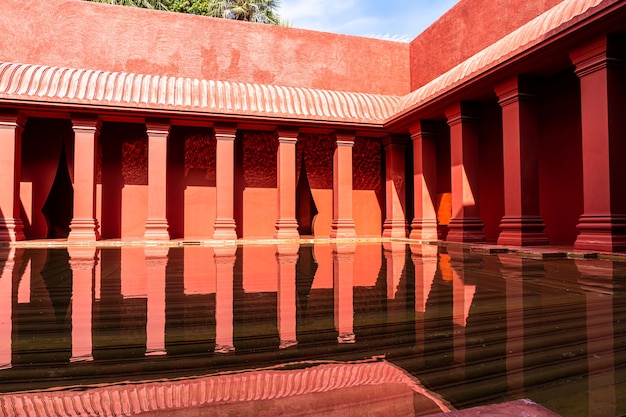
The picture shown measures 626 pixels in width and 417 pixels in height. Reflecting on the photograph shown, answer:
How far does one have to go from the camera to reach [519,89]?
5926mm

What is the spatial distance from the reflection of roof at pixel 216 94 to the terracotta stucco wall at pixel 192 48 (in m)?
1.23

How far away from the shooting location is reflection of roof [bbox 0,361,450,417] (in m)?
0.84

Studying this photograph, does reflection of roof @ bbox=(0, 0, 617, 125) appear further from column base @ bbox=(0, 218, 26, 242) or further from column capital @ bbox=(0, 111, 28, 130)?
column base @ bbox=(0, 218, 26, 242)

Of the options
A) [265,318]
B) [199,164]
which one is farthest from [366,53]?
[265,318]

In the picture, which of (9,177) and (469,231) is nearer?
(469,231)

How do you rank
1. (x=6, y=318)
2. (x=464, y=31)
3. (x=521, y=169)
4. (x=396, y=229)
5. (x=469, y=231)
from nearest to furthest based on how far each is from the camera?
1. (x=6, y=318)
2. (x=521, y=169)
3. (x=469, y=231)
4. (x=464, y=31)
5. (x=396, y=229)

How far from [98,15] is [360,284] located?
10055 millimetres

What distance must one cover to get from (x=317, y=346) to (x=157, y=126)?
26.3 feet

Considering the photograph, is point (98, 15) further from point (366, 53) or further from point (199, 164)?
point (366, 53)

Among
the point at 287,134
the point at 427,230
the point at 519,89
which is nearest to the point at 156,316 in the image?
the point at 519,89

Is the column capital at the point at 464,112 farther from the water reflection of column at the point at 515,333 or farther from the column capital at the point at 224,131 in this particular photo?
the water reflection of column at the point at 515,333

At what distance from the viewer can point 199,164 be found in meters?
9.45

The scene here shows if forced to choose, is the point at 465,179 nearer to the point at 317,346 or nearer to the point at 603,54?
the point at 603,54

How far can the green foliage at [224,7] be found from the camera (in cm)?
2155
